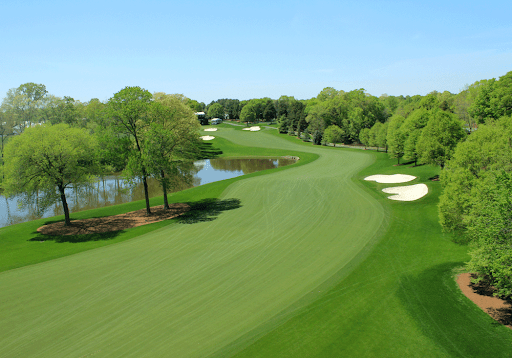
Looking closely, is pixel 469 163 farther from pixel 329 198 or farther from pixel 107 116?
pixel 107 116

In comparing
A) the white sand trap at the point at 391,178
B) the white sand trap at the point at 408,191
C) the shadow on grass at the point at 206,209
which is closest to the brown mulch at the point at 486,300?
the white sand trap at the point at 408,191

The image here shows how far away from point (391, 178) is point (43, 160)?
127 ft

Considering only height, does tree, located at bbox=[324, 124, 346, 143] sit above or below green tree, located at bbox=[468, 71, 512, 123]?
below

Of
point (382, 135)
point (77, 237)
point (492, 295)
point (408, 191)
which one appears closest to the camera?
point (492, 295)

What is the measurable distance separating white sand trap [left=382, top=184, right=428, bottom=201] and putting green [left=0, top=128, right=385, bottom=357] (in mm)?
4243

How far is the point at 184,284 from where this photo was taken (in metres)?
17.1

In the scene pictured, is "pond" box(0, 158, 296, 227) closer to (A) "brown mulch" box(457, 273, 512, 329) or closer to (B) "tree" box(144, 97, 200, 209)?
(B) "tree" box(144, 97, 200, 209)

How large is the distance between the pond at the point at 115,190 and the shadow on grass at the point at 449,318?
22871 millimetres

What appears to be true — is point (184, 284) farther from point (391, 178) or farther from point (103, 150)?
point (391, 178)

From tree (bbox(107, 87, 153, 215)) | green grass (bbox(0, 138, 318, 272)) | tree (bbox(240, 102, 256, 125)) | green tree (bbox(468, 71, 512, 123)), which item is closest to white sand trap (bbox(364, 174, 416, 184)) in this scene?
green tree (bbox(468, 71, 512, 123))

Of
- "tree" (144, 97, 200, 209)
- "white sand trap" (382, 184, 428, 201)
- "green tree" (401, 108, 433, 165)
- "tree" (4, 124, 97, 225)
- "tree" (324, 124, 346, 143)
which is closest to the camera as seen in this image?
"tree" (4, 124, 97, 225)

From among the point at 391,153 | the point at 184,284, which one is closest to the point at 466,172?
the point at 184,284

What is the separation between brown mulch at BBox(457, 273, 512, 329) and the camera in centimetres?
1362

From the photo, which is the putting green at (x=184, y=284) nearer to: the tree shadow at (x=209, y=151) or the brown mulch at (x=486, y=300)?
the brown mulch at (x=486, y=300)
